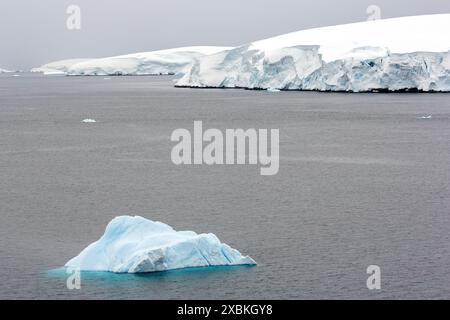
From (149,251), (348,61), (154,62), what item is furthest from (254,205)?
(154,62)

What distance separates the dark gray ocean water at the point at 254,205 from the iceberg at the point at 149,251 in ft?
0.94

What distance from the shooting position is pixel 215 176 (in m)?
30.0

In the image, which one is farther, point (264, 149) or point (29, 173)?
point (264, 149)

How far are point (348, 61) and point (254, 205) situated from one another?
4906cm

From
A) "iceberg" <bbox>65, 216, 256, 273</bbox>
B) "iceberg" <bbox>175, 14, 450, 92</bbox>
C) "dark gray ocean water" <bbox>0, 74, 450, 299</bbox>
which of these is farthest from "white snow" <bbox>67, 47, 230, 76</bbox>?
Result: "iceberg" <bbox>65, 216, 256, 273</bbox>

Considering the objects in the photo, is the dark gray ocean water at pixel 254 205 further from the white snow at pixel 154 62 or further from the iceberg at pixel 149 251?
the white snow at pixel 154 62

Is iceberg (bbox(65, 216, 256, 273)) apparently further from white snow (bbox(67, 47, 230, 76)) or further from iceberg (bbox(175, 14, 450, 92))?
white snow (bbox(67, 47, 230, 76))

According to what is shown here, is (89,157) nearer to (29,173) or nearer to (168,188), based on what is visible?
(29,173)

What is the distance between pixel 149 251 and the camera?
16297 mm

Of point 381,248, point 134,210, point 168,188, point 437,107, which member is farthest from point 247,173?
point 437,107

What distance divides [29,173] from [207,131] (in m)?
16.3

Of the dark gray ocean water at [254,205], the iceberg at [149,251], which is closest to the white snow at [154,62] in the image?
the dark gray ocean water at [254,205]

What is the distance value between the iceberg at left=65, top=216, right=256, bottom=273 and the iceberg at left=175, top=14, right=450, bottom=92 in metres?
55.8

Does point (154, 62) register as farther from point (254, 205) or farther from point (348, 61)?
point (254, 205)
